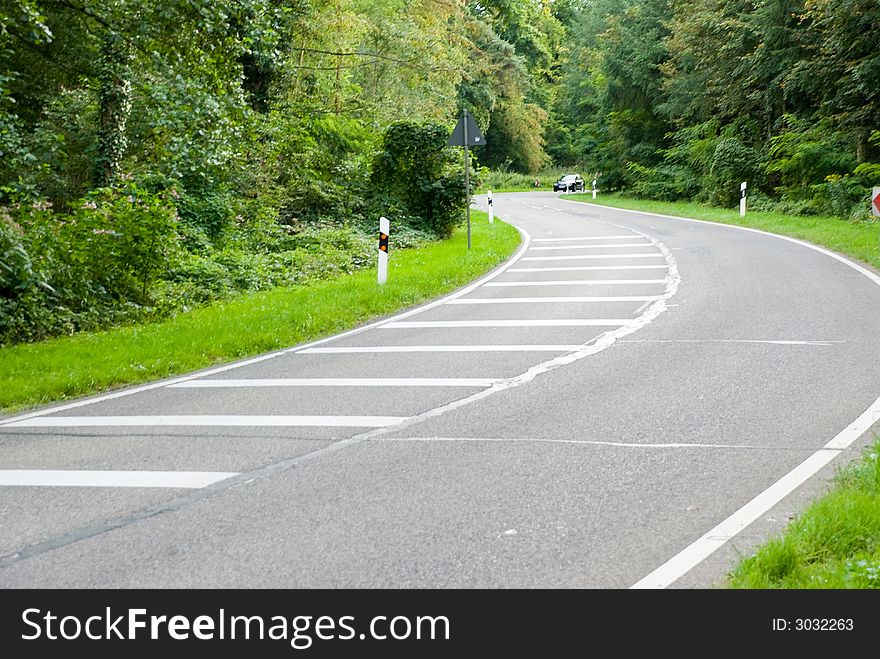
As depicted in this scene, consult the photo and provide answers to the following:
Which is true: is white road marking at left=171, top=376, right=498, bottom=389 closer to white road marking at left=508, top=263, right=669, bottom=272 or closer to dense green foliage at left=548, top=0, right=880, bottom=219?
white road marking at left=508, top=263, right=669, bottom=272

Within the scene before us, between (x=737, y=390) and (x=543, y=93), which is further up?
(x=543, y=93)

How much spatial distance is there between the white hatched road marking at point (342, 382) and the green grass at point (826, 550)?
417 centimetres

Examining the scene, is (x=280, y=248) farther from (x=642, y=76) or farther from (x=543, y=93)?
(x=543, y=93)

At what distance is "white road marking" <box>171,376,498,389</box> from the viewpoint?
910 cm

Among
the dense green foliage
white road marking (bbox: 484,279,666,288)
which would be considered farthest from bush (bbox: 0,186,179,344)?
the dense green foliage

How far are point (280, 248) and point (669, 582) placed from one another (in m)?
18.1

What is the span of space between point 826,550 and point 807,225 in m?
24.0

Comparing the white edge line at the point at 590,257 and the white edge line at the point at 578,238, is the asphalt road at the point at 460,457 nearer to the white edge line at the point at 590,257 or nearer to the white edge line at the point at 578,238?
the white edge line at the point at 590,257

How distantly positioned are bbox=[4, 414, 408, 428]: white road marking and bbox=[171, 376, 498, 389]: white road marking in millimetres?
1269

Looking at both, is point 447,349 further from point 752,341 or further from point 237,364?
point 752,341

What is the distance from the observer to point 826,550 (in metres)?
4.64
